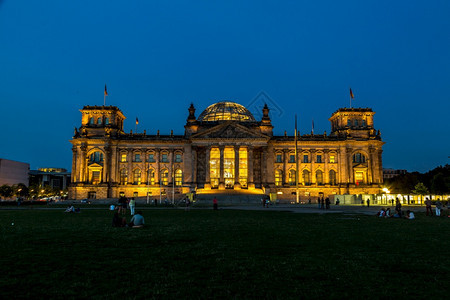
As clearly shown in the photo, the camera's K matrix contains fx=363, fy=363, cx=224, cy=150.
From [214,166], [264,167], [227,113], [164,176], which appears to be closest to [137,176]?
[164,176]

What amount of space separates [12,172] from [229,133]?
106 m

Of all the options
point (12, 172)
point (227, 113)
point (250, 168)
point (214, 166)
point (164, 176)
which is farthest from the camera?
point (12, 172)

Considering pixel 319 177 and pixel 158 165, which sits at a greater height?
pixel 158 165

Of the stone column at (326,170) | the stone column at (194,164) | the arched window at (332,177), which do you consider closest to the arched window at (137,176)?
the stone column at (194,164)

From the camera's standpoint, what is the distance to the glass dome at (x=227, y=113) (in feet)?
339

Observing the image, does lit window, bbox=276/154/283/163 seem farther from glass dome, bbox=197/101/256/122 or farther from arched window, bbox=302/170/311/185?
glass dome, bbox=197/101/256/122

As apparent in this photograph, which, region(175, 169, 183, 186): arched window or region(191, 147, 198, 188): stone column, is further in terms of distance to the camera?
region(175, 169, 183, 186): arched window

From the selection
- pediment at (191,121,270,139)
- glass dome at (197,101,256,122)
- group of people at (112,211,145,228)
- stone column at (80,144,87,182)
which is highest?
glass dome at (197,101,256,122)

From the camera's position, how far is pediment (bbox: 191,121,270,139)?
89.0 meters

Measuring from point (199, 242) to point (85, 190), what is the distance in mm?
80706

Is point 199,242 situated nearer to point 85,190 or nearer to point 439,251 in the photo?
point 439,251

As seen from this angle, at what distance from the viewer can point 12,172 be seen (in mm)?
147750

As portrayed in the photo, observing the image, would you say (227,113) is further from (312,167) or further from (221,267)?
(221,267)

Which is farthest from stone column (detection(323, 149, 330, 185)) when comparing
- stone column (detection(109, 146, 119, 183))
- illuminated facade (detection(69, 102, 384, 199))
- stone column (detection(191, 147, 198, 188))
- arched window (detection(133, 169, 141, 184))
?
stone column (detection(109, 146, 119, 183))
